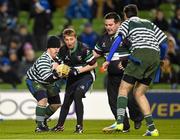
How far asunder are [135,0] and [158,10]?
135 cm

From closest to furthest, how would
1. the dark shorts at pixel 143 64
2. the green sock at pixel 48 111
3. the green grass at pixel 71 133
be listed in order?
the green grass at pixel 71 133
the dark shorts at pixel 143 64
the green sock at pixel 48 111

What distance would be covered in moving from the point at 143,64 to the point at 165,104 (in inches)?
305

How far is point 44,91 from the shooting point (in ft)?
52.9

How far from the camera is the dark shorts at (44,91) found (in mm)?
16031

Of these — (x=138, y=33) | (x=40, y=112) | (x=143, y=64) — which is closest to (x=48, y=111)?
(x=40, y=112)

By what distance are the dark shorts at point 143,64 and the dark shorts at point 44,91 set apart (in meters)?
2.34

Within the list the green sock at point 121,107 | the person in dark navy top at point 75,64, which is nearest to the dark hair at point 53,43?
the person in dark navy top at point 75,64

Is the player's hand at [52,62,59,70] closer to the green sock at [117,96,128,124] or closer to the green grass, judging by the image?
the green grass

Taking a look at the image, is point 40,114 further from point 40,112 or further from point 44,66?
point 44,66

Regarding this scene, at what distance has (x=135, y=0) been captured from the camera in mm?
27453

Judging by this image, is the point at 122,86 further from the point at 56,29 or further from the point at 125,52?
the point at 56,29

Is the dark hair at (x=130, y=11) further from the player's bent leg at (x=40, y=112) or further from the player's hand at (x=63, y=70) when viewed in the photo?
the player's bent leg at (x=40, y=112)

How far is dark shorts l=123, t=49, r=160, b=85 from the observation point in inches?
560

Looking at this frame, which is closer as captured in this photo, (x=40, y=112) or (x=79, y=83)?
(x=79, y=83)
